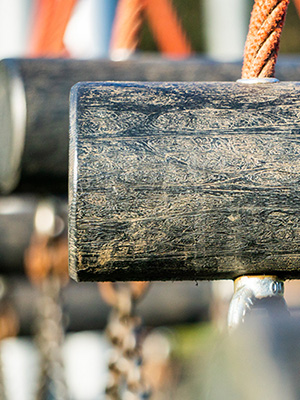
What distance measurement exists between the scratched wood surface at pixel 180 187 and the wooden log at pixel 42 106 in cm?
31

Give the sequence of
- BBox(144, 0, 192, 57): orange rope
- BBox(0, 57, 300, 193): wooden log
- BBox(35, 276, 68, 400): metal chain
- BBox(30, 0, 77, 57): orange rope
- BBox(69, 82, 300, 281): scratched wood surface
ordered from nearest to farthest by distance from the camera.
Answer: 1. BBox(69, 82, 300, 281): scratched wood surface
2. BBox(0, 57, 300, 193): wooden log
3. BBox(30, 0, 77, 57): orange rope
4. BBox(35, 276, 68, 400): metal chain
5. BBox(144, 0, 192, 57): orange rope

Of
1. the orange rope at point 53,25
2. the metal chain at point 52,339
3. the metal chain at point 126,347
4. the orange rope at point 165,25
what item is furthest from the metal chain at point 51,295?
the orange rope at point 165,25

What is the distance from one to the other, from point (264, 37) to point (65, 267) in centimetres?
73

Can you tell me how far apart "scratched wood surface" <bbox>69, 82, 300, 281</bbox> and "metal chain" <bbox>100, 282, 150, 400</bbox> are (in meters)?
0.53

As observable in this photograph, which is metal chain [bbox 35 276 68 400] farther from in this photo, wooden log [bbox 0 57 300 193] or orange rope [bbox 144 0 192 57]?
orange rope [bbox 144 0 192 57]

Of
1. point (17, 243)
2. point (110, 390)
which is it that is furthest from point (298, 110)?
point (17, 243)

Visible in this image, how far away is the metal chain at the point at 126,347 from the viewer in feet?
3.46

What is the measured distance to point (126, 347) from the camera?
107 centimetres

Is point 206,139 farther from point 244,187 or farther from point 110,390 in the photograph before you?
point 110,390

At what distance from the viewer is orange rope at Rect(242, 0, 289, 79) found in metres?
0.62

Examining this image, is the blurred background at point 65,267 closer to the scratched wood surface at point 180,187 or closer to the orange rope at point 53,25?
the orange rope at point 53,25

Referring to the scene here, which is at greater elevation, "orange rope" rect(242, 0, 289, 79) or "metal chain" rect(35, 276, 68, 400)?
"orange rope" rect(242, 0, 289, 79)

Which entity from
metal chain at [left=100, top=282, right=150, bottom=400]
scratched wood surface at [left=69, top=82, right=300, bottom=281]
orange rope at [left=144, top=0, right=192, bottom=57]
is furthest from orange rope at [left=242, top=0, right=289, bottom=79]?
orange rope at [left=144, top=0, right=192, bottom=57]

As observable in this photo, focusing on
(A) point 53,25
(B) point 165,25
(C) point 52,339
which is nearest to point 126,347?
(C) point 52,339
